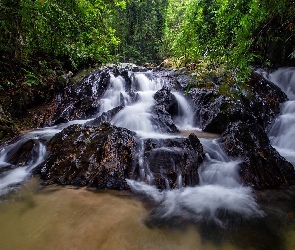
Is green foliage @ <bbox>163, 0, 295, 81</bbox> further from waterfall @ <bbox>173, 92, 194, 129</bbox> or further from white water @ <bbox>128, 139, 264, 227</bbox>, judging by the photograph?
waterfall @ <bbox>173, 92, 194, 129</bbox>

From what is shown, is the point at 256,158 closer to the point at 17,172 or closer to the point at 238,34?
the point at 238,34

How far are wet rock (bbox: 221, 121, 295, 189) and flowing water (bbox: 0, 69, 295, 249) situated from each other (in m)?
0.22

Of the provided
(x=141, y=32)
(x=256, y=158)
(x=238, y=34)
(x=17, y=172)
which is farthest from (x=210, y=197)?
(x=141, y=32)

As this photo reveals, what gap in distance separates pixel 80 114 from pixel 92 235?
604cm

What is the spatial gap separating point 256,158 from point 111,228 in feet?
10.6

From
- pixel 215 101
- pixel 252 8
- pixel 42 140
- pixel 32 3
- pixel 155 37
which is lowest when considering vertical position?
pixel 42 140

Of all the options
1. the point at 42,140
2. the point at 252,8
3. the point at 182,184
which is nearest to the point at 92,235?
the point at 182,184

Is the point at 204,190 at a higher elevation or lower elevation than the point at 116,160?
lower

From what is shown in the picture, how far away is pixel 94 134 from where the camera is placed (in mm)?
4953

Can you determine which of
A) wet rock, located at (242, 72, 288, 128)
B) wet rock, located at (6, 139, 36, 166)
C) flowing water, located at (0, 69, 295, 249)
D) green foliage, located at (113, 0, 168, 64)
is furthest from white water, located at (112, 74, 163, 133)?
green foliage, located at (113, 0, 168, 64)

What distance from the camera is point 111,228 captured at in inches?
111

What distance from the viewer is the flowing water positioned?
2623 mm

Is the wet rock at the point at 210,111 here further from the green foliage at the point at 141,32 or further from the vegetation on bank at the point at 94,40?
the green foliage at the point at 141,32

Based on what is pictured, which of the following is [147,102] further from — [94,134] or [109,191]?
[109,191]
